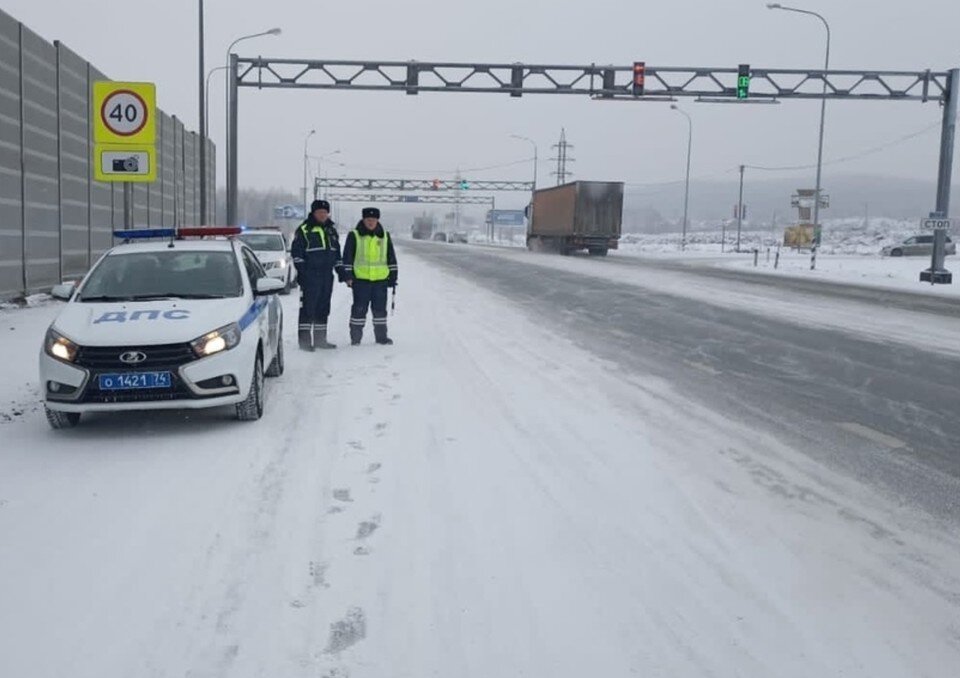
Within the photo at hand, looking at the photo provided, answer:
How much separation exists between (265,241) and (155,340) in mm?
15813

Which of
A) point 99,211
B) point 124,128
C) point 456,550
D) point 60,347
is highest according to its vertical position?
point 124,128

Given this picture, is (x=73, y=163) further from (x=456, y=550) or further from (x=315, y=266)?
(x=456, y=550)

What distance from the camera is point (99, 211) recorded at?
2011cm

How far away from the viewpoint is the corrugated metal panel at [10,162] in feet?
49.4

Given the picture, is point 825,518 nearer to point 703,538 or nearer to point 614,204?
point 703,538

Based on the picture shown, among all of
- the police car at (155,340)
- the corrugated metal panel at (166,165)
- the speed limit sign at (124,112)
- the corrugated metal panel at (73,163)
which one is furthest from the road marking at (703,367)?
the corrugated metal panel at (166,165)

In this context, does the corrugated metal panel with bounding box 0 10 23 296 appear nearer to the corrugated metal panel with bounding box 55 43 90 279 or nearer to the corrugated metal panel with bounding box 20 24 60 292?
the corrugated metal panel with bounding box 20 24 60 292

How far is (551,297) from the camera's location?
20688mm

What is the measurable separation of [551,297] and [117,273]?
13.3 meters

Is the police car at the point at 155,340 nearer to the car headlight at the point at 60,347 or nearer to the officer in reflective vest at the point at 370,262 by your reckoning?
the car headlight at the point at 60,347

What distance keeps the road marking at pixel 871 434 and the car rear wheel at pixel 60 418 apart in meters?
6.23

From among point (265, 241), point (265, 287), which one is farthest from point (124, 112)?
point (265, 241)

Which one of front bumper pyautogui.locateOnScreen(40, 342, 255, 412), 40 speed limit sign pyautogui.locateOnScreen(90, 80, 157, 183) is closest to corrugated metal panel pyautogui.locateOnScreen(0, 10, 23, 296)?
40 speed limit sign pyautogui.locateOnScreen(90, 80, 157, 183)

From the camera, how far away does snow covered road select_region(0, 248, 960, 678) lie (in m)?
3.64
